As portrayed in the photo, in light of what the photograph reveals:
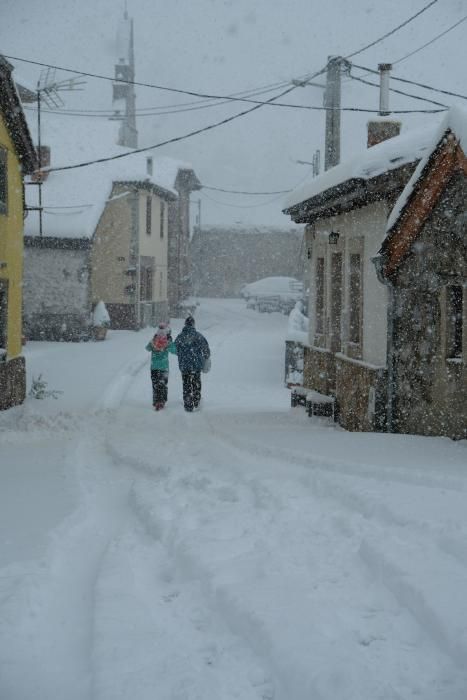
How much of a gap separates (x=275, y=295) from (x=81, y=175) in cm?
2115

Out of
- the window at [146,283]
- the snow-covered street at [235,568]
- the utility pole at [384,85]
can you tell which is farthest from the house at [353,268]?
the window at [146,283]

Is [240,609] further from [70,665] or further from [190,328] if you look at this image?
[190,328]

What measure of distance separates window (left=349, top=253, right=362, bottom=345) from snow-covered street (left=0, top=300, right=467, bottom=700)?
3.01 m

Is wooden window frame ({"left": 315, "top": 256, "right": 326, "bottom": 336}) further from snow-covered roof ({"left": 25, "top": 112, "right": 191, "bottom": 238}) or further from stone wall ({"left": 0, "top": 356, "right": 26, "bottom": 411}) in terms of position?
snow-covered roof ({"left": 25, "top": 112, "right": 191, "bottom": 238})

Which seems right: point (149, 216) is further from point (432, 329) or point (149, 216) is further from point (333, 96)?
point (432, 329)

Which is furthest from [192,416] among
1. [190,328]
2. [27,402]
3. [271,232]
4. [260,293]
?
[271,232]

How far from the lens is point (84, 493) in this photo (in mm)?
8430

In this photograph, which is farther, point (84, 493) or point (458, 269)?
point (458, 269)

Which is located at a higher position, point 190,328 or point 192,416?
point 190,328

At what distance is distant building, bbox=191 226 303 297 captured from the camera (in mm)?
70562

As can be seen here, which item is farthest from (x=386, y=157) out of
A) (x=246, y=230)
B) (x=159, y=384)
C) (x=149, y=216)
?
(x=246, y=230)

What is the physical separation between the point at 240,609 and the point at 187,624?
31 centimetres

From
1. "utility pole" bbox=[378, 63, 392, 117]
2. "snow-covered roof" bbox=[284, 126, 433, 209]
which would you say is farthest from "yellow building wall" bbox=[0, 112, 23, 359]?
"utility pole" bbox=[378, 63, 392, 117]

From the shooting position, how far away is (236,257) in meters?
71.1
